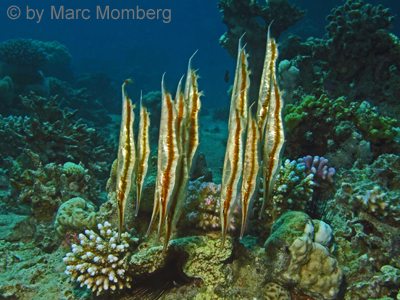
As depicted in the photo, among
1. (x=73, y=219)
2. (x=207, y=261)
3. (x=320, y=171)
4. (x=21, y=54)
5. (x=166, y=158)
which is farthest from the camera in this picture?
(x=21, y=54)

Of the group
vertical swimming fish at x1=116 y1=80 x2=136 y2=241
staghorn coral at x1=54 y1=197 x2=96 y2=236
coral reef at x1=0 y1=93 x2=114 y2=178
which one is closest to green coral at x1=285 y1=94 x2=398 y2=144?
vertical swimming fish at x1=116 y1=80 x2=136 y2=241

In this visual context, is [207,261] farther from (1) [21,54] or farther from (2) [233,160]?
(1) [21,54]

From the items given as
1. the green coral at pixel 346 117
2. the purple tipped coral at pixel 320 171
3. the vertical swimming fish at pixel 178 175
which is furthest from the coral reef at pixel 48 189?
the green coral at pixel 346 117

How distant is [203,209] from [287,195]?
136 cm

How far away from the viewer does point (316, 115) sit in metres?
5.50

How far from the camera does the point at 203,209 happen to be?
11.2ft

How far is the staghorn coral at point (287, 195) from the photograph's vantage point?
11.4ft

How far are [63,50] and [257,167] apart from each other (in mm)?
28311

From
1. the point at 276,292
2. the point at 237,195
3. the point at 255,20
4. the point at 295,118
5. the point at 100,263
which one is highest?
the point at 255,20

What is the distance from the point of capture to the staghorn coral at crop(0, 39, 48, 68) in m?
14.6

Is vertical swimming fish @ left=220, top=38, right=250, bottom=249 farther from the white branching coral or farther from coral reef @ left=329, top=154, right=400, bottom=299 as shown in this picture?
coral reef @ left=329, top=154, right=400, bottom=299

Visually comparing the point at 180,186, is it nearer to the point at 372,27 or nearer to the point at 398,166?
the point at 398,166

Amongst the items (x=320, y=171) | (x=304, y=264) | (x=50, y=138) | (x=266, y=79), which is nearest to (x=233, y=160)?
(x=266, y=79)

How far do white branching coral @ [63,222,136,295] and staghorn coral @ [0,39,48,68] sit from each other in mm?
16640
